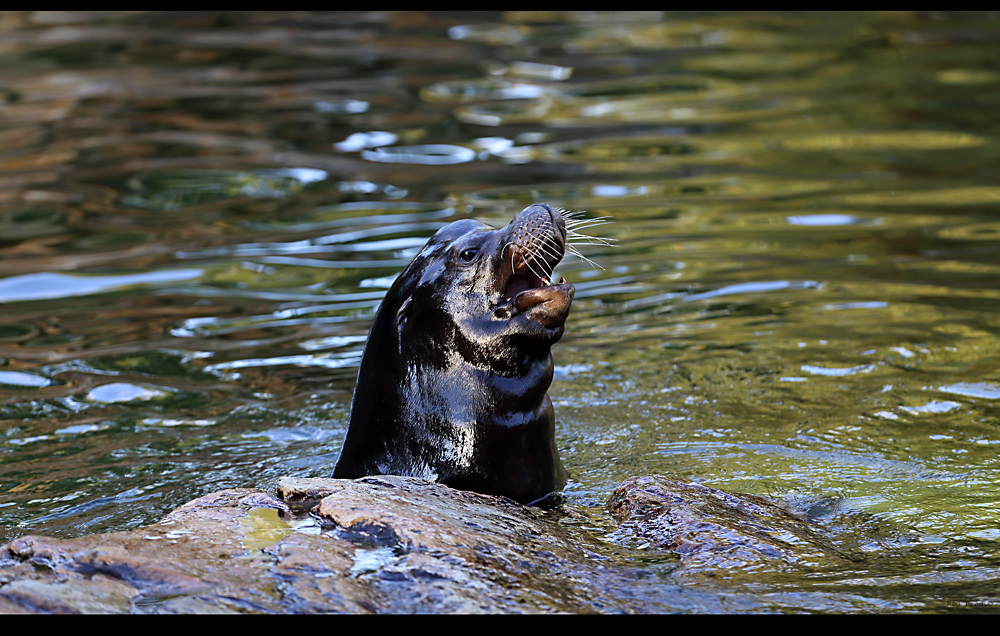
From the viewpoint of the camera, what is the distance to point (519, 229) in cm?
434

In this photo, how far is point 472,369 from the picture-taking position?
14.2 ft

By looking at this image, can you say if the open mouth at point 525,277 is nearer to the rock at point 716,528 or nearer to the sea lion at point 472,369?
the sea lion at point 472,369

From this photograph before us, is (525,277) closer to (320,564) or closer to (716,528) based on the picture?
(716,528)

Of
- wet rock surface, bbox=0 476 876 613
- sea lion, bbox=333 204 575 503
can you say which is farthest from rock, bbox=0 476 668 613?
sea lion, bbox=333 204 575 503

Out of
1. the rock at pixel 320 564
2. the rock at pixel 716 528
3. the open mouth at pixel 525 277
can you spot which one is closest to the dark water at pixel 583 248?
the rock at pixel 716 528

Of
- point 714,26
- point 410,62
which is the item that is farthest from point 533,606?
point 714,26

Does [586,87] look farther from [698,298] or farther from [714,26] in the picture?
[698,298]

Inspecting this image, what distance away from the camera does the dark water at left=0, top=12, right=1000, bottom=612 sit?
494 cm

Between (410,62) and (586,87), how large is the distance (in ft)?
8.75

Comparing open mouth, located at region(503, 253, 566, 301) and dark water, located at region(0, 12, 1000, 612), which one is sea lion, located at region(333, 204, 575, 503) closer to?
open mouth, located at region(503, 253, 566, 301)

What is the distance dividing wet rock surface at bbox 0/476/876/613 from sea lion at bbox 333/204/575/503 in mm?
308

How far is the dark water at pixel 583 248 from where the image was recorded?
494cm

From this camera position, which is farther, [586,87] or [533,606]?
[586,87]

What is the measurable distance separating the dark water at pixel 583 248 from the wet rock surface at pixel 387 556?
176 mm
